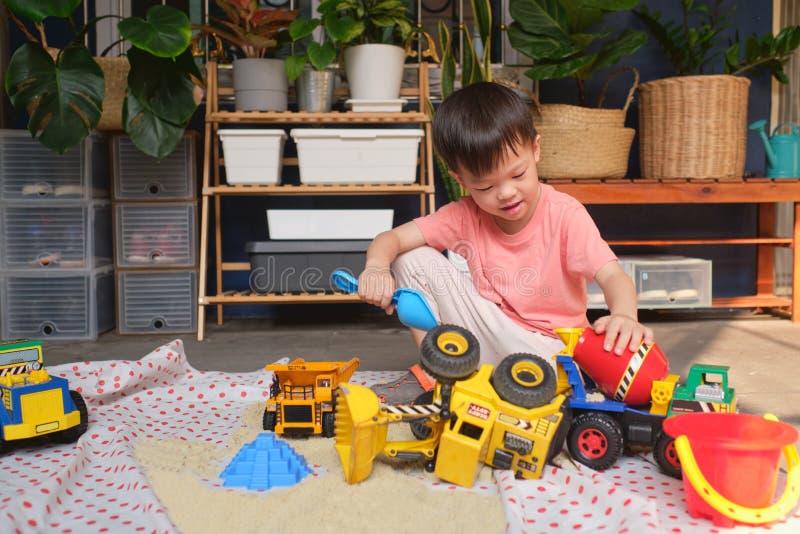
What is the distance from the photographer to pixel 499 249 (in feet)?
3.98

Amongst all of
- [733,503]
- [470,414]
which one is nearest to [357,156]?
[470,414]

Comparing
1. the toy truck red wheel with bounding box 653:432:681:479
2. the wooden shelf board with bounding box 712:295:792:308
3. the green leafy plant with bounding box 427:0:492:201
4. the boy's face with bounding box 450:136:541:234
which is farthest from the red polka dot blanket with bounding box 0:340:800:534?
the wooden shelf board with bounding box 712:295:792:308

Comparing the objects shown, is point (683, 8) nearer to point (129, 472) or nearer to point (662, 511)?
point (662, 511)

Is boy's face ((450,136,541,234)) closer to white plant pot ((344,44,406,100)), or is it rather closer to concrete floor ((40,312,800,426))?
concrete floor ((40,312,800,426))

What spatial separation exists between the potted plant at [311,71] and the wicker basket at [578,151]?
2.31ft

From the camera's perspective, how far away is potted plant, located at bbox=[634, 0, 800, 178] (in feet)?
7.16

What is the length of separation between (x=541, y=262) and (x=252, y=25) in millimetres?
1387

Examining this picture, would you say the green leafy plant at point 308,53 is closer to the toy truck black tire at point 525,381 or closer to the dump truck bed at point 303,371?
the dump truck bed at point 303,371

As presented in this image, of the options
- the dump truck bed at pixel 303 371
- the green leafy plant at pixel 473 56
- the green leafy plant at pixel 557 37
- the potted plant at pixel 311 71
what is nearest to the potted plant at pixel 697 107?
the green leafy plant at pixel 557 37

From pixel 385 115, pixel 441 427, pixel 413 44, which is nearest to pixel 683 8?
pixel 413 44

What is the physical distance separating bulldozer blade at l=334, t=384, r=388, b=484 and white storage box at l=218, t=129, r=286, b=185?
139 centimetres

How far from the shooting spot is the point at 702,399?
0.89m

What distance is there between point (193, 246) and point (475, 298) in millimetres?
1353

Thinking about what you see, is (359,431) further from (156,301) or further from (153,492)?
(156,301)
